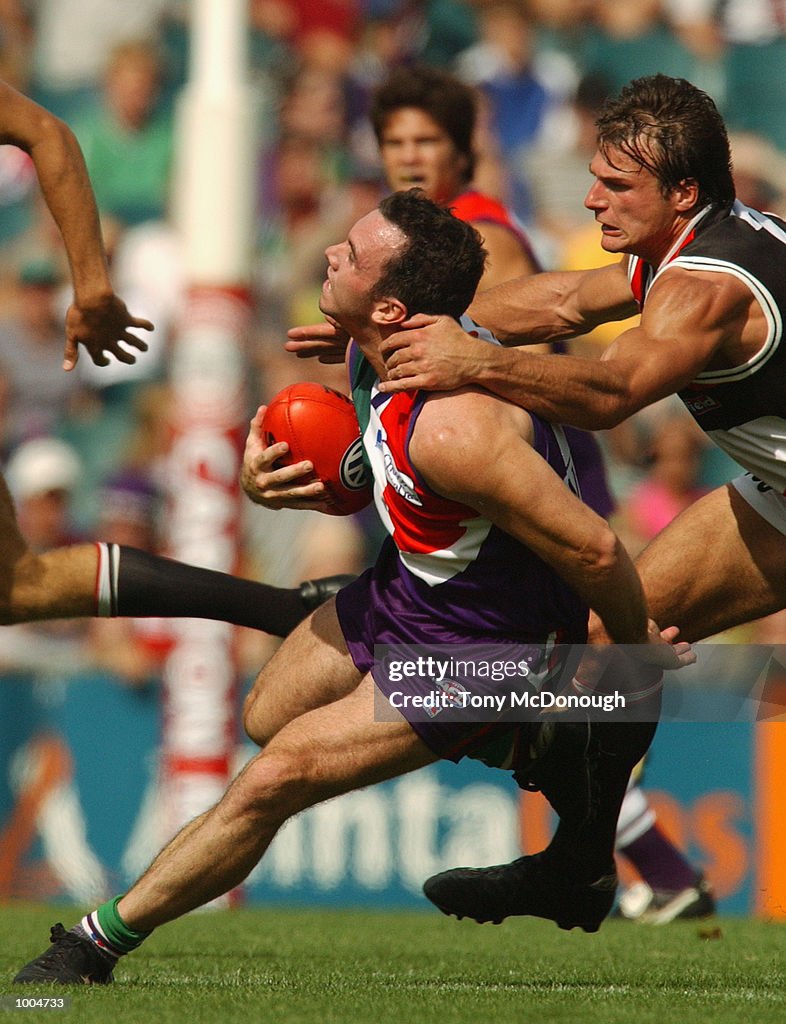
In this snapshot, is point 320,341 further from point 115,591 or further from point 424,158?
point 424,158

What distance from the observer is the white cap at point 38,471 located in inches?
380

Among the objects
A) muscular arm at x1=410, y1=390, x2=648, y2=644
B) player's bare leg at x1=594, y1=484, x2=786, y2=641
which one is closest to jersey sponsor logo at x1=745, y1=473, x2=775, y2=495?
player's bare leg at x1=594, y1=484, x2=786, y2=641

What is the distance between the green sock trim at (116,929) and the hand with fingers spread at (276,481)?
1153mm

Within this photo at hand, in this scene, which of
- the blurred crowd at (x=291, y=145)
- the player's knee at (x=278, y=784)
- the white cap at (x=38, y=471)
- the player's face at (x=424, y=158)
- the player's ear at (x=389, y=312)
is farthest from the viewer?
the blurred crowd at (x=291, y=145)

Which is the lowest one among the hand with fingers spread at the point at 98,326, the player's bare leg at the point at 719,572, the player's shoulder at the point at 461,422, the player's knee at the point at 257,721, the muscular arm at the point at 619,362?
the player's knee at the point at 257,721

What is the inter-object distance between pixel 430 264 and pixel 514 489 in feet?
2.38

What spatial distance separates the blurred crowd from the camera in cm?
1063

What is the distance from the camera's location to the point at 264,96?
1163 cm

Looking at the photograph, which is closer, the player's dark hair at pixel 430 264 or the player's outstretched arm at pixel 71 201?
the player's dark hair at pixel 430 264

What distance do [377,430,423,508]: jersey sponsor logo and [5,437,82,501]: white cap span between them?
521cm

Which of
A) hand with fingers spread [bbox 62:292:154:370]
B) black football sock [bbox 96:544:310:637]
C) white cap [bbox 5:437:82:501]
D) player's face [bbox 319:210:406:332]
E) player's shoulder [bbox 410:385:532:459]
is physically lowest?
white cap [bbox 5:437:82:501]

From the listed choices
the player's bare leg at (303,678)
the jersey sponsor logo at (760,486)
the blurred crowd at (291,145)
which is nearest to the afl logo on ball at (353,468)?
the player's bare leg at (303,678)

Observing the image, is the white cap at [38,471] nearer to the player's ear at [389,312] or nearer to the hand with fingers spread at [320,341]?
the hand with fingers spread at [320,341]

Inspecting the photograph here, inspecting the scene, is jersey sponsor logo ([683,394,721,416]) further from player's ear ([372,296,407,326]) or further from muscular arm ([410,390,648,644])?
player's ear ([372,296,407,326])
